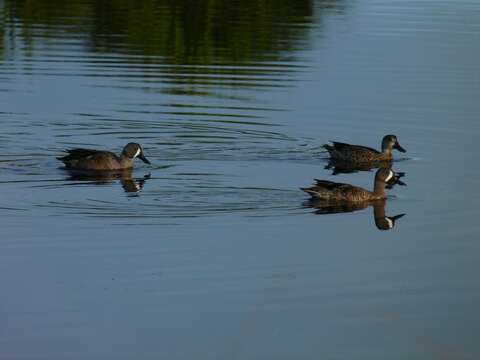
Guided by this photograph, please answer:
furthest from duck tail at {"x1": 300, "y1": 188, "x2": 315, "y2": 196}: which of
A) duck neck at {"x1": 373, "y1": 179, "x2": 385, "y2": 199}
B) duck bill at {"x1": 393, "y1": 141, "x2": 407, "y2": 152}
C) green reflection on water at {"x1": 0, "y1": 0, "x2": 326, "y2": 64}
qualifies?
green reflection on water at {"x1": 0, "y1": 0, "x2": 326, "y2": 64}

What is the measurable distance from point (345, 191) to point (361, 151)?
3263 mm

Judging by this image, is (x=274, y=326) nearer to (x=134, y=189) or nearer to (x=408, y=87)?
(x=134, y=189)

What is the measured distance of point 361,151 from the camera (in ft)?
66.3

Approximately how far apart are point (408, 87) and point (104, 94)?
5389 mm

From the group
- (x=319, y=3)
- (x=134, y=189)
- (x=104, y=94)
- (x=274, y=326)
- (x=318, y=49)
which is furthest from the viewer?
(x=319, y=3)

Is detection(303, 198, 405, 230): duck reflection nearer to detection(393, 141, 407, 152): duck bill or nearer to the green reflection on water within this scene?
detection(393, 141, 407, 152): duck bill

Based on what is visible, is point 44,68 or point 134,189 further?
point 44,68

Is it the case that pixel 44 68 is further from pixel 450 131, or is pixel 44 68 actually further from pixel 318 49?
pixel 450 131

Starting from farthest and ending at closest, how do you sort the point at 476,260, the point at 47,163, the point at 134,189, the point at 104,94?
1. the point at 104,94
2. the point at 47,163
3. the point at 134,189
4. the point at 476,260

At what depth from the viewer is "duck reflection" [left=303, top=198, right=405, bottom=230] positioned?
628 inches

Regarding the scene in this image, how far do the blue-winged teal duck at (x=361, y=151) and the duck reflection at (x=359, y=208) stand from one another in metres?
2.74

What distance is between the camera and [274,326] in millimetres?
11625

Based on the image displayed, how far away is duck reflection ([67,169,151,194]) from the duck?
2281 mm

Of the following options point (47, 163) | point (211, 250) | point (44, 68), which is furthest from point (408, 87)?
point (211, 250)
